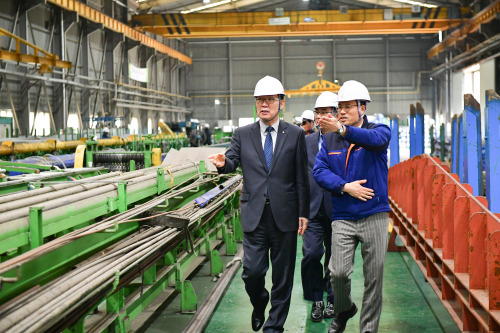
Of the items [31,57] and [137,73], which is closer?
[31,57]

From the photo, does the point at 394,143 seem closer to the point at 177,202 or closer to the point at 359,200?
the point at 177,202

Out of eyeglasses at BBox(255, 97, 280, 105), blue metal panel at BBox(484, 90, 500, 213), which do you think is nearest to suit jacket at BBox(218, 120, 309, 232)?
eyeglasses at BBox(255, 97, 280, 105)

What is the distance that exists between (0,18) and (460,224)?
15501 mm

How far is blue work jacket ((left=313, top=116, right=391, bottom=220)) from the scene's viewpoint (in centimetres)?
310

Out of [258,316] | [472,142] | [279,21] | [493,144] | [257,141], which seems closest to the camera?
[257,141]

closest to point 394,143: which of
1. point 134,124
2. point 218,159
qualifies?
point 218,159

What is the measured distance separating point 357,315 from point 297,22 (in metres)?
17.8

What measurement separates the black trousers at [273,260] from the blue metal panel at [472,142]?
7.43ft

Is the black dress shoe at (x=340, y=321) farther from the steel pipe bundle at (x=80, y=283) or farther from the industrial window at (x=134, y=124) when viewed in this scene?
the industrial window at (x=134, y=124)

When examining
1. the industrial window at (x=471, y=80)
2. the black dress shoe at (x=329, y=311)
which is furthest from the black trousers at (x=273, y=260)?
the industrial window at (x=471, y=80)

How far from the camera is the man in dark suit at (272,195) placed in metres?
3.39

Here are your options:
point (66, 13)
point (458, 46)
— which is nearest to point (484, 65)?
point (458, 46)

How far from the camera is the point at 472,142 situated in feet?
15.8

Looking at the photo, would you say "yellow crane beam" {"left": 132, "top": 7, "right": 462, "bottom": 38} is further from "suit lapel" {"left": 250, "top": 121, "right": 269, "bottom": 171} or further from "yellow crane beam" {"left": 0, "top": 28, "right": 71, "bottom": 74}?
"suit lapel" {"left": 250, "top": 121, "right": 269, "bottom": 171}
